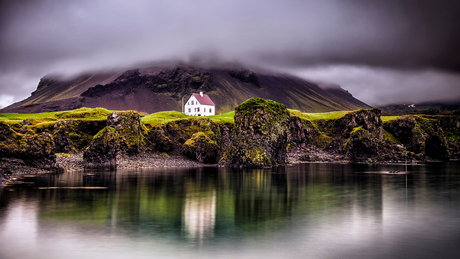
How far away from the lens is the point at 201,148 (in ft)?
285

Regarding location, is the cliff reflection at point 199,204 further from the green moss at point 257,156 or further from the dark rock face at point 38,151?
the green moss at point 257,156

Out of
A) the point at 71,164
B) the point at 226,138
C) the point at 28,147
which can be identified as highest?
the point at 226,138

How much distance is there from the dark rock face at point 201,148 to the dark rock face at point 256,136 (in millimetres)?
5941

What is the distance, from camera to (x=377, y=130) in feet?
400

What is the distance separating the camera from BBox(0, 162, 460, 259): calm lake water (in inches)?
746

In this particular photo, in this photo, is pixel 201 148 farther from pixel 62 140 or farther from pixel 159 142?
pixel 62 140

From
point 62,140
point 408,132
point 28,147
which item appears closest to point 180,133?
point 62,140

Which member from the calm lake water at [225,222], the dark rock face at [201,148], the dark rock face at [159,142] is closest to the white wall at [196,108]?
the dark rock face at [159,142]

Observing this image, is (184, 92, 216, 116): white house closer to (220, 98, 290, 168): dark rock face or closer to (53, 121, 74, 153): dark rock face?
(220, 98, 290, 168): dark rock face

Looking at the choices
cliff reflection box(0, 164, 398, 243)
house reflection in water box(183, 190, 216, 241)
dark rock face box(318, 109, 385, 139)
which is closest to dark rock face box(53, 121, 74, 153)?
cliff reflection box(0, 164, 398, 243)

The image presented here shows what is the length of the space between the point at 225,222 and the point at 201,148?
61.5 meters

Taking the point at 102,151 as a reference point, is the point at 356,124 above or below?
above

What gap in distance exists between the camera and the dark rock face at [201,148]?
285ft

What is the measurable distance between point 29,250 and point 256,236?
12.2 metres
